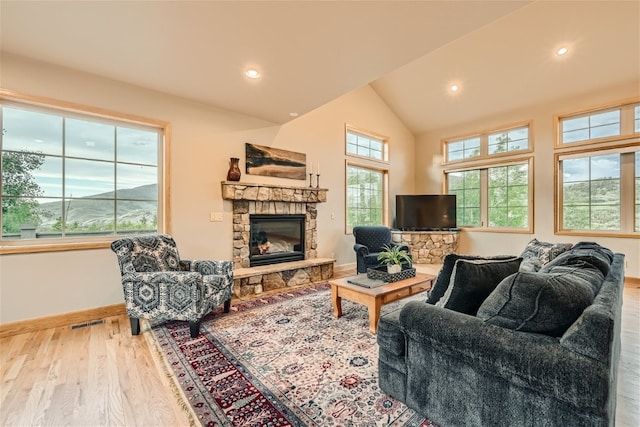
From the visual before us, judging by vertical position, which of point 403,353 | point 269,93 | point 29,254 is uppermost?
point 269,93

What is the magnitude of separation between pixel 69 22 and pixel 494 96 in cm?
613

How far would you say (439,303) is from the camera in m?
1.59

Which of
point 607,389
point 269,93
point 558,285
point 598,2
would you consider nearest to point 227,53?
point 269,93

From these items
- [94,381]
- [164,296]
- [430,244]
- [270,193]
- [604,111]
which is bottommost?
[94,381]

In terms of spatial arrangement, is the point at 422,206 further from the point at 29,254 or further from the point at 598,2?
the point at 29,254

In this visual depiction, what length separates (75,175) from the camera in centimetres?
304

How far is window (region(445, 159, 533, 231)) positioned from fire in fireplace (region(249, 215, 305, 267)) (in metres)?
3.76

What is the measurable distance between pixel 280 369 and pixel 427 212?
4.90m

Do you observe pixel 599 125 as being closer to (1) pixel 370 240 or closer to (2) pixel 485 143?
(2) pixel 485 143

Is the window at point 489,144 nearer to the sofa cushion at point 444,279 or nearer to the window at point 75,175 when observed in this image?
the sofa cushion at point 444,279

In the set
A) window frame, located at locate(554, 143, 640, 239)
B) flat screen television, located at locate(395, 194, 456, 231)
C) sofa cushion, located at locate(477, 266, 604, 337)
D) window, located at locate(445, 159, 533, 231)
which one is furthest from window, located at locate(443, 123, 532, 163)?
sofa cushion, located at locate(477, 266, 604, 337)

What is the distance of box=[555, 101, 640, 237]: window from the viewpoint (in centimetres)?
428

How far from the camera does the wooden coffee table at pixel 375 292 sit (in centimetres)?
253

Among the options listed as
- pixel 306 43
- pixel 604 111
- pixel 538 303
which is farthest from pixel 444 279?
pixel 604 111
